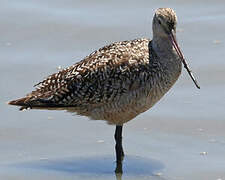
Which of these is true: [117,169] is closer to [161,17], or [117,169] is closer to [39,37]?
[161,17]

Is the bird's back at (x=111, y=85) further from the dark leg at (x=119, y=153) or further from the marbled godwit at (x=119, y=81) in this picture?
the dark leg at (x=119, y=153)

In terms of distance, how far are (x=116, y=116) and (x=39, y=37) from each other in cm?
279

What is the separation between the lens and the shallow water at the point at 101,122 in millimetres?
A: 9023

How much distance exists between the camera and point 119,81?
8.85m

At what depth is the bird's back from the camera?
8836 millimetres

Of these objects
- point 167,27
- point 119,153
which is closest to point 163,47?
point 167,27

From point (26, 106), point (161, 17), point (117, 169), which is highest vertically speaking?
point (161, 17)

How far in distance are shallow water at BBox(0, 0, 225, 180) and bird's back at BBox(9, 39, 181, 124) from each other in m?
0.49

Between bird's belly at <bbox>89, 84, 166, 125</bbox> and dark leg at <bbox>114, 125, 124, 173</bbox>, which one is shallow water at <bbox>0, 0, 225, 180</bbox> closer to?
dark leg at <bbox>114, 125, 124, 173</bbox>

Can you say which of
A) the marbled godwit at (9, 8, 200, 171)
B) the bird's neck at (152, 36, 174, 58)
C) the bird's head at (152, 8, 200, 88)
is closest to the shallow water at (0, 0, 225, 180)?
the marbled godwit at (9, 8, 200, 171)

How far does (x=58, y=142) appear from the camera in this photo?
944 cm

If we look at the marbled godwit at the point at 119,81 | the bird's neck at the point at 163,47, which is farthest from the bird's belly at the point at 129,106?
the bird's neck at the point at 163,47

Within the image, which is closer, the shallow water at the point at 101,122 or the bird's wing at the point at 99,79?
the bird's wing at the point at 99,79

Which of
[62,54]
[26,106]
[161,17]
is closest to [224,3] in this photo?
[62,54]
